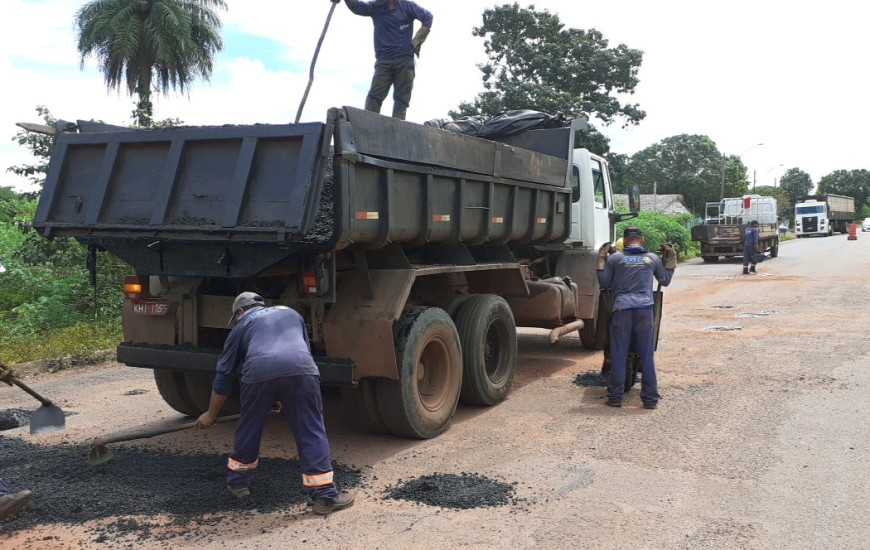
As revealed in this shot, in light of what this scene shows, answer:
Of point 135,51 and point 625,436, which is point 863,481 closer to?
point 625,436

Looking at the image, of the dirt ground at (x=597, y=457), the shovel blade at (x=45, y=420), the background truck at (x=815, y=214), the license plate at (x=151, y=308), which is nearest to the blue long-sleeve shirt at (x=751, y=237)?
the dirt ground at (x=597, y=457)

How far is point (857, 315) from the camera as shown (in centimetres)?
1250

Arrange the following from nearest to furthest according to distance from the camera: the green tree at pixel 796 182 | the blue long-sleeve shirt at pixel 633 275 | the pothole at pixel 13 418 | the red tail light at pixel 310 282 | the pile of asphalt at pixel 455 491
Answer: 1. the pile of asphalt at pixel 455 491
2. the red tail light at pixel 310 282
3. the pothole at pixel 13 418
4. the blue long-sleeve shirt at pixel 633 275
5. the green tree at pixel 796 182

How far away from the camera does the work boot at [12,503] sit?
13.0 ft

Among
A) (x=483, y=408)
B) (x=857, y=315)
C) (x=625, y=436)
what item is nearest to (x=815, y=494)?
(x=625, y=436)

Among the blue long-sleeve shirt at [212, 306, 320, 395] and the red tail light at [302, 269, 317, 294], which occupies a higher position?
the red tail light at [302, 269, 317, 294]

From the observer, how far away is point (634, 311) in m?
6.92

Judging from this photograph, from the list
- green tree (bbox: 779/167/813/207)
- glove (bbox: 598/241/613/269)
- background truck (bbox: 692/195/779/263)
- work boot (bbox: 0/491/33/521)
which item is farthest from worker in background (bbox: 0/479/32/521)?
green tree (bbox: 779/167/813/207)

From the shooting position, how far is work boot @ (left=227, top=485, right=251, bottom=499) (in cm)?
447

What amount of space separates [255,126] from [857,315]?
11.2 m

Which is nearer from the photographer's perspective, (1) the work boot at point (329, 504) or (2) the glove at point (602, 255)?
(1) the work boot at point (329, 504)

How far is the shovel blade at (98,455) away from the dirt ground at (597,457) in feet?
0.34

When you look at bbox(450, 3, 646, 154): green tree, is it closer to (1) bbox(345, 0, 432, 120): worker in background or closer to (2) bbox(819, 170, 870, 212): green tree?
(1) bbox(345, 0, 432, 120): worker in background

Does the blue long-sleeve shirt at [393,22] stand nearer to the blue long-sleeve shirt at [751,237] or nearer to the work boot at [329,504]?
the work boot at [329,504]
